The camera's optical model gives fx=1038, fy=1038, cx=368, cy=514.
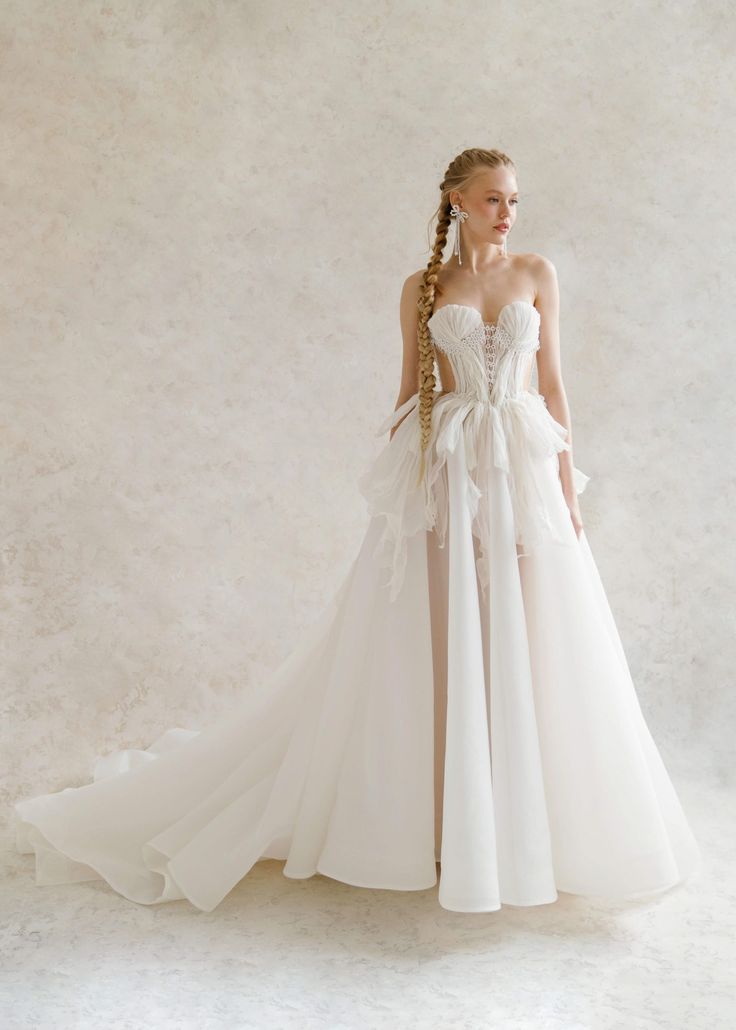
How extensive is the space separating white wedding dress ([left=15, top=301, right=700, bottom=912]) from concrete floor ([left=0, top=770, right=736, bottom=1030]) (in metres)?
0.10

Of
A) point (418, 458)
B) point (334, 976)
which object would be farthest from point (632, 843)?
point (418, 458)

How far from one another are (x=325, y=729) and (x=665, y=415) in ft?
7.03

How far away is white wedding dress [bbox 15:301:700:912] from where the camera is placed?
2396 mm

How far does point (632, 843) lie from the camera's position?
95.7 inches

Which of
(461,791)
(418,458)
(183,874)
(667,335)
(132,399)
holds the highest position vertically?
(667,335)

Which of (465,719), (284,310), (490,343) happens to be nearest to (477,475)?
(490,343)

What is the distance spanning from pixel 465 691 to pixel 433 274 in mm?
1067

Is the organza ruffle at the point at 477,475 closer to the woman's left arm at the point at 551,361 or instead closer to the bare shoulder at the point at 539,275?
the woman's left arm at the point at 551,361

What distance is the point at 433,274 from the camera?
268 centimetres

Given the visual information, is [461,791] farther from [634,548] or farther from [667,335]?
[667,335]

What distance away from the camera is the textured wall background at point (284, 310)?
3.83 meters

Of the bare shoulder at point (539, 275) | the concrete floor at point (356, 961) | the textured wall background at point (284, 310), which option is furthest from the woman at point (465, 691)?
the textured wall background at point (284, 310)

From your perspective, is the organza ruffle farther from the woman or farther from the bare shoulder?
the bare shoulder

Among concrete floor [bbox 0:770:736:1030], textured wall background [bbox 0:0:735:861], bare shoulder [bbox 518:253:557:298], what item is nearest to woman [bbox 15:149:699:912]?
bare shoulder [bbox 518:253:557:298]
